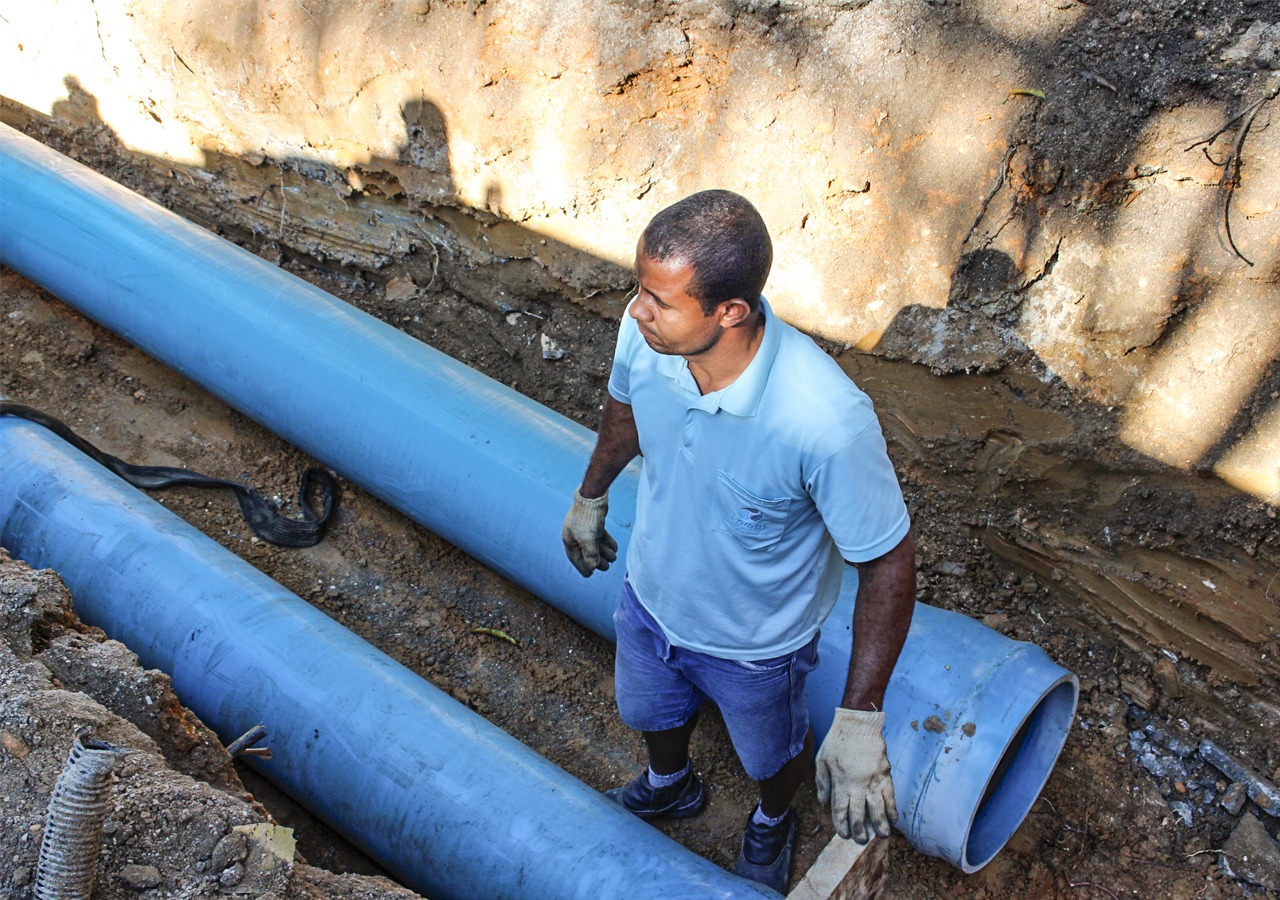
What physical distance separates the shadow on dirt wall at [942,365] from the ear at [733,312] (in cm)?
174

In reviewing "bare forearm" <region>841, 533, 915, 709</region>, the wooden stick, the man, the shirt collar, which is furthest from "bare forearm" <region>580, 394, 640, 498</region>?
the wooden stick

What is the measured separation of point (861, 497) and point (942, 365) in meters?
1.71

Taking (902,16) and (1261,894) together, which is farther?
(902,16)

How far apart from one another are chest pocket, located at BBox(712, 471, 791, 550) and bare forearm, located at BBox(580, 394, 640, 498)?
1.27ft

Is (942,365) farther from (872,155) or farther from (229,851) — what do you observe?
(229,851)

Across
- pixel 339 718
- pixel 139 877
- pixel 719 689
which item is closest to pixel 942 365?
pixel 719 689

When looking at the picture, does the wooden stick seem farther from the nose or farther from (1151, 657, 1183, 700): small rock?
(1151, 657, 1183, 700): small rock

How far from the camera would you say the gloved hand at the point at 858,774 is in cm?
208

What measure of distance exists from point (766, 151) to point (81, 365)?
10.2 ft

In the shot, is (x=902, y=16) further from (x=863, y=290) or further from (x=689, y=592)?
(x=689, y=592)

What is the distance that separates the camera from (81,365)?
439 cm

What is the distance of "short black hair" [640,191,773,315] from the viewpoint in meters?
1.88

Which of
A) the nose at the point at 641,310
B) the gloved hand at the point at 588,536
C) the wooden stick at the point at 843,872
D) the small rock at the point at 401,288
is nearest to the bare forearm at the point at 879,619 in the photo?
the wooden stick at the point at 843,872

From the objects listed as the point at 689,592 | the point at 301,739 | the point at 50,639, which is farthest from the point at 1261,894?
the point at 50,639
